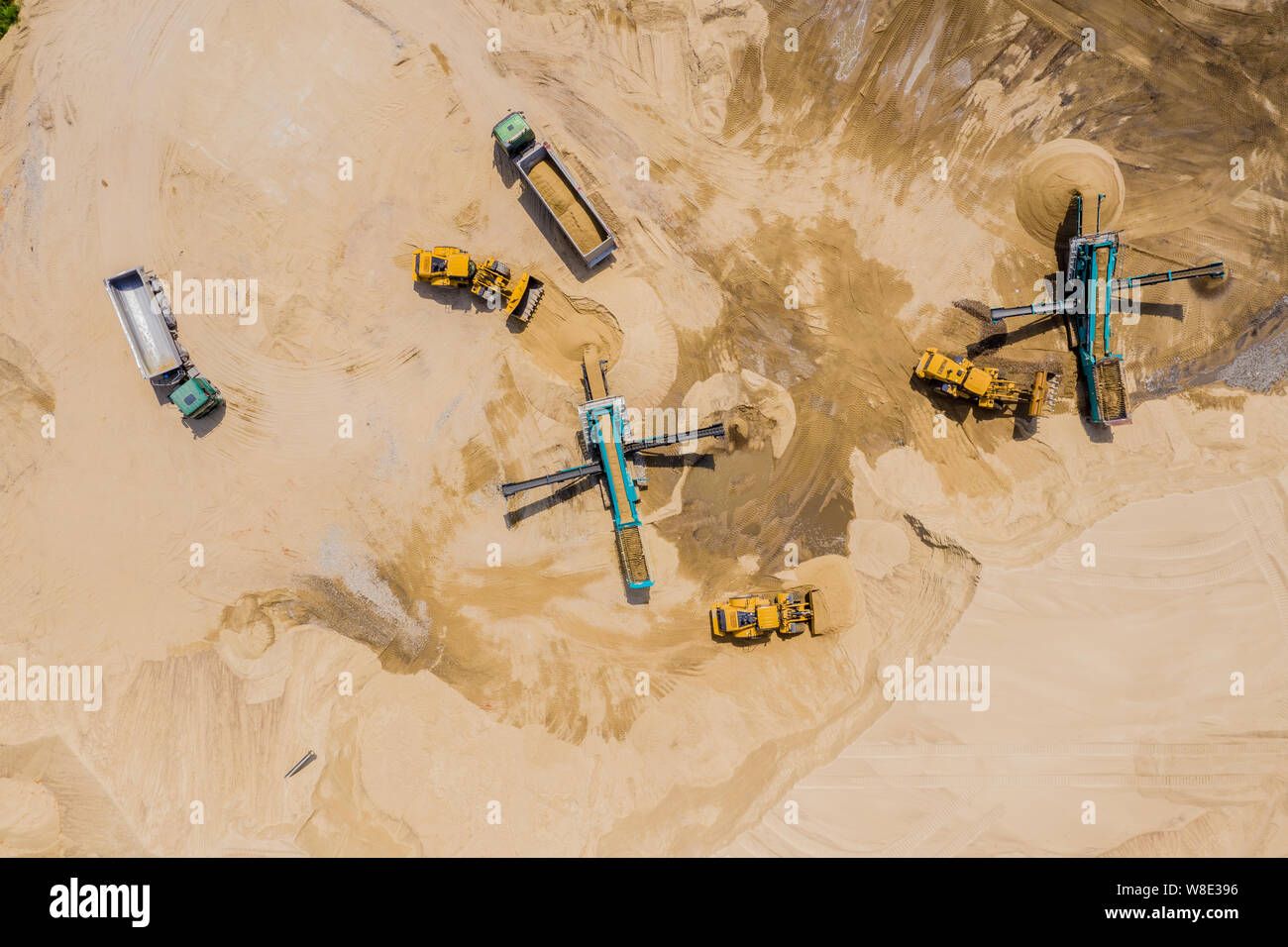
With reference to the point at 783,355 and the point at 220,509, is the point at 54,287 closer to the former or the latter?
the point at 220,509

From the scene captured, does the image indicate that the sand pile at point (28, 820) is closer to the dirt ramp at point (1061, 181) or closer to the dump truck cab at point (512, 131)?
the dump truck cab at point (512, 131)

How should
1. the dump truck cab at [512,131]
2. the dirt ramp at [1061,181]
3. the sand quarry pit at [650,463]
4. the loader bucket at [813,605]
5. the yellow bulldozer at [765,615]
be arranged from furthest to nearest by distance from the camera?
the dirt ramp at [1061,181] → the loader bucket at [813,605] → the sand quarry pit at [650,463] → the yellow bulldozer at [765,615] → the dump truck cab at [512,131]

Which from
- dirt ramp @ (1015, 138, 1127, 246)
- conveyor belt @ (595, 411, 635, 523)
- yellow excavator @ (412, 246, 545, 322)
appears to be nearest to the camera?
yellow excavator @ (412, 246, 545, 322)

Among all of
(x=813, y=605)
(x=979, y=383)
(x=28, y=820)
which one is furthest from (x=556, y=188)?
(x=28, y=820)

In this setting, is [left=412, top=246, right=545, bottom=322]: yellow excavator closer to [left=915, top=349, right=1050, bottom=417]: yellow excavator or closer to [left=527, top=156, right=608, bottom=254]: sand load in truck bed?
[left=527, top=156, right=608, bottom=254]: sand load in truck bed

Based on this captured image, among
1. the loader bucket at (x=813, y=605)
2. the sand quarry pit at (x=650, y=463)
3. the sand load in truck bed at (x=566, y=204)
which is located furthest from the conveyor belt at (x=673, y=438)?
the sand load in truck bed at (x=566, y=204)

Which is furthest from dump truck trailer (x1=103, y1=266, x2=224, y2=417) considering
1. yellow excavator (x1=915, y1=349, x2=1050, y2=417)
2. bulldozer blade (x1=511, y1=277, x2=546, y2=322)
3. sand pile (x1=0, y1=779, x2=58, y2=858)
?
yellow excavator (x1=915, y1=349, x2=1050, y2=417)

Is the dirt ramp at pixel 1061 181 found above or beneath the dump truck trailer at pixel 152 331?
above
